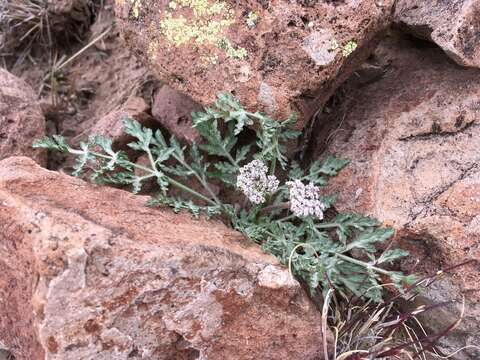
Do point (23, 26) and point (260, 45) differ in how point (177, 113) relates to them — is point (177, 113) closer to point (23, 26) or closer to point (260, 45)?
point (260, 45)

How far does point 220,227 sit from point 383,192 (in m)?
0.94

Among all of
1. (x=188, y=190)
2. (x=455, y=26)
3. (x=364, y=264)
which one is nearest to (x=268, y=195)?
(x=188, y=190)

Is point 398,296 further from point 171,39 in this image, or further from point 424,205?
point 171,39

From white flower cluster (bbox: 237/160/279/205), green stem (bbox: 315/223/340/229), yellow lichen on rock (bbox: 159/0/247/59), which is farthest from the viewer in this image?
green stem (bbox: 315/223/340/229)

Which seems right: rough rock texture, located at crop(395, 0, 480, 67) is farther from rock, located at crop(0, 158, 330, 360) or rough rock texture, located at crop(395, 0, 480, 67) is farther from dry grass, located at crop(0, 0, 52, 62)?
dry grass, located at crop(0, 0, 52, 62)

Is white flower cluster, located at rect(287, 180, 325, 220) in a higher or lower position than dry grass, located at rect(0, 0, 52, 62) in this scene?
higher

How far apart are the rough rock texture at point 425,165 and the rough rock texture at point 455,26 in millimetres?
314

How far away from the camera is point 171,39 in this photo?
320cm

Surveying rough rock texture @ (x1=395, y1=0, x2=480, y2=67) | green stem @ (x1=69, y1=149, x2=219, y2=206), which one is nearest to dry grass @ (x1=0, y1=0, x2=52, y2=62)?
green stem @ (x1=69, y1=149, x2=219, y2=206)

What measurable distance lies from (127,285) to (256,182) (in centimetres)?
98

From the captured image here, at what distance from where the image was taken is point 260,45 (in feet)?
10.00

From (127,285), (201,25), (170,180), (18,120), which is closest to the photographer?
(127,285)

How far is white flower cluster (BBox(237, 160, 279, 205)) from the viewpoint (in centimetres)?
321

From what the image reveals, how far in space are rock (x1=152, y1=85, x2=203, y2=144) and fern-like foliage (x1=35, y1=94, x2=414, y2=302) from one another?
78mm
